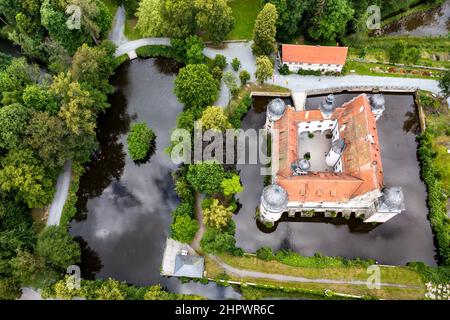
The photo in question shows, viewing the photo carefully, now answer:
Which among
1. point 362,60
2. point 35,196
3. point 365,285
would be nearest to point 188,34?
point 362,60

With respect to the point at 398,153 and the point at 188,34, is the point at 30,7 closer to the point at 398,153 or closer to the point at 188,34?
the point at 188,34

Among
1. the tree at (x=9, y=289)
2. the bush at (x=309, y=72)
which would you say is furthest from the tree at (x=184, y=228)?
the bush at (x=309, y=72)

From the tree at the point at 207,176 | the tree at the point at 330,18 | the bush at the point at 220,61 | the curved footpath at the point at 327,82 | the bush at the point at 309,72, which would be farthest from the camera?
the bush at the point at 309,72

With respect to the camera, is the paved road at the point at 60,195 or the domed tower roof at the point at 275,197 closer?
the domed tower roof at the point at 275,197

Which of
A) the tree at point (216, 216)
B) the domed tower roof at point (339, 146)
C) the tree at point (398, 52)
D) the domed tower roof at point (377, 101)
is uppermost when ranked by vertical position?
the tree at point (398, 52)

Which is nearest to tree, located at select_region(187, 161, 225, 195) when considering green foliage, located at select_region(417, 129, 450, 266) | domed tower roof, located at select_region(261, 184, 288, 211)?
domed tower roof, located at select_region(261, 184, 288, 211)

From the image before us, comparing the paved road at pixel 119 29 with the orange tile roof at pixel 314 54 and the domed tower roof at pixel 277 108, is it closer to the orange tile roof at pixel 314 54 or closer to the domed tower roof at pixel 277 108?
the orange tile roof at pixel 314 54
